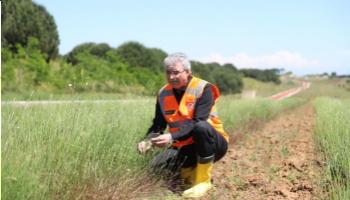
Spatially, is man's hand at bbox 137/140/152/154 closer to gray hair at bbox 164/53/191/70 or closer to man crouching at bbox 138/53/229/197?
man crouching at bbox 138/53/229/197

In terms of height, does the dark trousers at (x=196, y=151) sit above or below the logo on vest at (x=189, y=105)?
below

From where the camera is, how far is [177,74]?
16.1 feet

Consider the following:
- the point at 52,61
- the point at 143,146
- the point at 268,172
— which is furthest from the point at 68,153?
the point at 52,61

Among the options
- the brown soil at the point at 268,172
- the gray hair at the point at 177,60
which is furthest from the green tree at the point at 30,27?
the gray hair at the point at 177,60

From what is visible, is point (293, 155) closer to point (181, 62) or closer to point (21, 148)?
point (181, 62)

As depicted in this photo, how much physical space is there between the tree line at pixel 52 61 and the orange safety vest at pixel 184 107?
1278mm

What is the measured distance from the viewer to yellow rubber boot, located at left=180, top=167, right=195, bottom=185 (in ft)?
17.4

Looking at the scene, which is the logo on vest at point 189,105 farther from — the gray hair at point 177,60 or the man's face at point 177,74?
the gray hair at point 177,60

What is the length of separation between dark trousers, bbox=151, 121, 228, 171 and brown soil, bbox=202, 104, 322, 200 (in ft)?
1.14

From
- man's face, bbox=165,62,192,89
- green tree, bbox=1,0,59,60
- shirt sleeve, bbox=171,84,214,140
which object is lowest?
shirt sleeve, bbox=171,84,214,140

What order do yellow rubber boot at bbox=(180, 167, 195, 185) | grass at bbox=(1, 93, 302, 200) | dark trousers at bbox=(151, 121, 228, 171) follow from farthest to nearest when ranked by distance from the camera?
yellow rubber boot at bbox=(180, 167, 195, 185) < dark trousers at bbox=(151, 121, 228, 171) < grass at bbox=(1, 93, 302, 200)

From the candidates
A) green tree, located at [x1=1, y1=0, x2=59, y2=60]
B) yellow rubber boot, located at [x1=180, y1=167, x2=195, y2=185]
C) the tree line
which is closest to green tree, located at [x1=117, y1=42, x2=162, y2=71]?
the tree line

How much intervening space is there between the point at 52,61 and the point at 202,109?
23.9 meters

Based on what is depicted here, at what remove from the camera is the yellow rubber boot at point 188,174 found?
5305 millimetres
